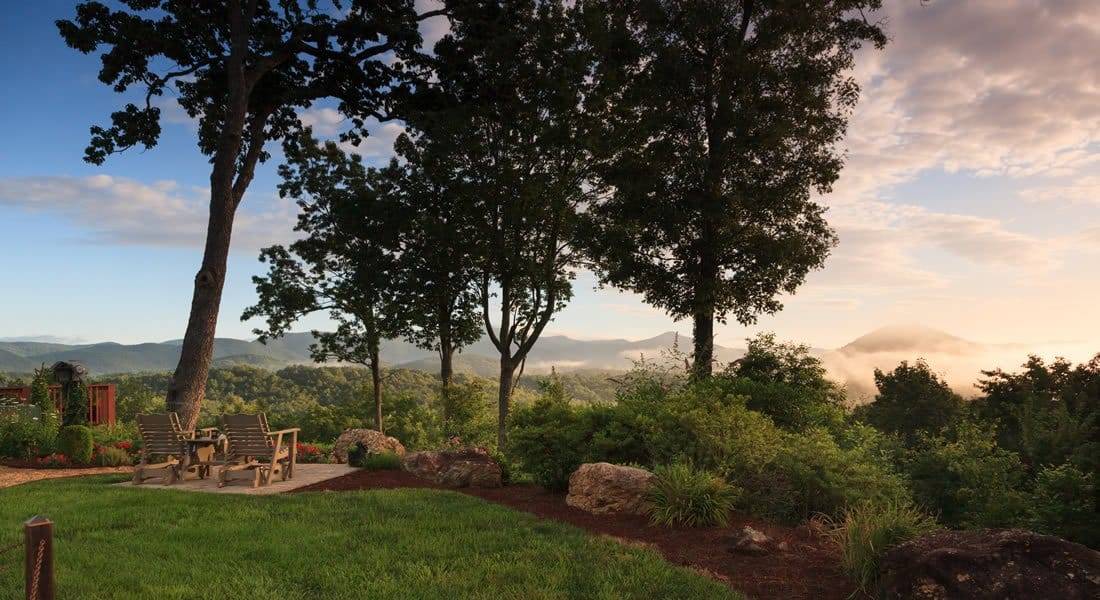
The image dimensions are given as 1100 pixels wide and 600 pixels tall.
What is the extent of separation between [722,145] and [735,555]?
12797mm

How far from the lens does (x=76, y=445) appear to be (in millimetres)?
13672

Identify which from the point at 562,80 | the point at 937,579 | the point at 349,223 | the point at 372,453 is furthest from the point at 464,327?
the point at 937,579

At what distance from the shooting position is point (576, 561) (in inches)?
226

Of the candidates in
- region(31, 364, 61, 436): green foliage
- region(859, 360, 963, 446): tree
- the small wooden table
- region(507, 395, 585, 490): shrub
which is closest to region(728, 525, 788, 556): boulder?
region(507, 395, 585, 490): shrub

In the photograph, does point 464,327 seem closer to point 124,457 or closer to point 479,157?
point 479,157

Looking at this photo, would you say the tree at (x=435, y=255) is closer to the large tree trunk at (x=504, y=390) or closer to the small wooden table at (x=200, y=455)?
the large tree trunk at (x=504, y=390)

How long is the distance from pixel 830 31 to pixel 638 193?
6407 millimetres

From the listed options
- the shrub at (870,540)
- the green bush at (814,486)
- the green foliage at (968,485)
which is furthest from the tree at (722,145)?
the shrub at (870,540)

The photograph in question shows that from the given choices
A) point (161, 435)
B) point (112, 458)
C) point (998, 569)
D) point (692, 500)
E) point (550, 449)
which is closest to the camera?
point (998, 569)

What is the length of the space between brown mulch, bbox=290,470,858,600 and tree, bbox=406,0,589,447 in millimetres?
10754

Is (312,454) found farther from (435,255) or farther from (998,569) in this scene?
(998,569)

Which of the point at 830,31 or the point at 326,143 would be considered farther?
the point at 326,143

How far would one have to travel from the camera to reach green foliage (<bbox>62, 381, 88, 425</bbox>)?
16.7 meters

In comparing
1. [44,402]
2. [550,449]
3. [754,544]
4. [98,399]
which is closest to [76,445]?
[44,402]
